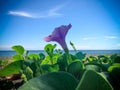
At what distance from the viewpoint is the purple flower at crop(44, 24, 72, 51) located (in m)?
1.06

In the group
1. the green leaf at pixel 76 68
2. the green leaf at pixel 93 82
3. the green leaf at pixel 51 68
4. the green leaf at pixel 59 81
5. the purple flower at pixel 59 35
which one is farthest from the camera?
the purple flower at pixel 59 35

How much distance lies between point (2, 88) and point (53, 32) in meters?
0.52

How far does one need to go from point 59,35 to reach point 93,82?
756mm

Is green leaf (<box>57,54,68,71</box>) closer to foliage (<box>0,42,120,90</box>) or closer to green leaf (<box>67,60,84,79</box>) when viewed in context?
foliage (<box>0,42,120,90</box>)

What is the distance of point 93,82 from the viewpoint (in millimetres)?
331

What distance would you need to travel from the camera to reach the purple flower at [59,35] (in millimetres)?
1062

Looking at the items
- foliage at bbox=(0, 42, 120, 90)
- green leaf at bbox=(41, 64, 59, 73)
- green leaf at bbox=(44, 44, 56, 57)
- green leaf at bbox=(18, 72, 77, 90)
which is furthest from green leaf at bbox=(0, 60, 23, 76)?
green leaf at bbox=(18, 72, 77, 90)

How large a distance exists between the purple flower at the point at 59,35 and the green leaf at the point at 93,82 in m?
0.73

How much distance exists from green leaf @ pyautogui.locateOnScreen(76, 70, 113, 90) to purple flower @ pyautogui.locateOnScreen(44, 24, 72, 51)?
2.38ft

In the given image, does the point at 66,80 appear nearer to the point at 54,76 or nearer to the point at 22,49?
the point at 54,76

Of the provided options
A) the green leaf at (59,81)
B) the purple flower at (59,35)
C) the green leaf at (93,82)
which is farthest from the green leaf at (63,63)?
the green leaf at (93,82)

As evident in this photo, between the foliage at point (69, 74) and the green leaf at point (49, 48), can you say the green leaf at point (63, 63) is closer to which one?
the foliage at point (69, 74)

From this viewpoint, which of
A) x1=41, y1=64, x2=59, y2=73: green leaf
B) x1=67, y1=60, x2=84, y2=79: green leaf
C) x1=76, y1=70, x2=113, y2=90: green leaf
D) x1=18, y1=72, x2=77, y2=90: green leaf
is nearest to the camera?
x1=76, y1=70, x2=113, y2=90: green leaf

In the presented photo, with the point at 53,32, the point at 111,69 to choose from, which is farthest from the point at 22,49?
the point at 111,69
